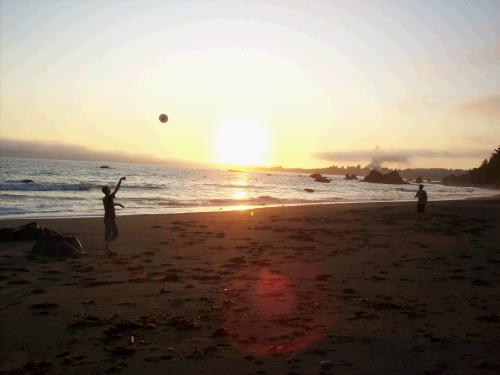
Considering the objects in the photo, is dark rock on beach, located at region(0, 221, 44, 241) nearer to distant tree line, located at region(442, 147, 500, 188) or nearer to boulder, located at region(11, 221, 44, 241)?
boulder, located at region(11, 221, 44, 241)

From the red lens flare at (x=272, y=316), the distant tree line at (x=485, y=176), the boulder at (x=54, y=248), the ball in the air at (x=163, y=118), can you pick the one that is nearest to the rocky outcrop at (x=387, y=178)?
the distant tree line at (x=485, y=176)

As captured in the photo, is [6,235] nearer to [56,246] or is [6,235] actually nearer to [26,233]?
[26,233]

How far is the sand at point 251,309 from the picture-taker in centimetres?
477

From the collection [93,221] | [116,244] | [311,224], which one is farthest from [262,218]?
[116,244]

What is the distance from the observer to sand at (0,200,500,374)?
4766 millimetres

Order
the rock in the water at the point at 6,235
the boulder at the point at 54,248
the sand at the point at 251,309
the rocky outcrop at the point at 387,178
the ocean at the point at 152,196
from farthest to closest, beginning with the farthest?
the rocky outcrop at the point at 387,178
the ocean at the point at 152,196
the rock in the water at the point at 6,235
the boulder at the point at 54,248
the sand at the point at 251,309

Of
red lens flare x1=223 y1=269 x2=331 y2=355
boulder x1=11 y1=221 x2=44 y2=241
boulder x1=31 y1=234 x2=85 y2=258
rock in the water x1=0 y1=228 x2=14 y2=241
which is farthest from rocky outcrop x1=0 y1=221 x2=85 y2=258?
red lens flare x1=223 y1=269 x2=331 y2=355

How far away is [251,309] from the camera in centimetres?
666

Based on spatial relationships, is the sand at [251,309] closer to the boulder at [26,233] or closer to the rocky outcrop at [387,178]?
the boulder at [26,233]

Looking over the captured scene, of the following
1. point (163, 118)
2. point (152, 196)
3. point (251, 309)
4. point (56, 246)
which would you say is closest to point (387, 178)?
point (152, 196)

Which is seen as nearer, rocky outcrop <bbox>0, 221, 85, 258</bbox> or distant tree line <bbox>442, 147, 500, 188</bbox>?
rocky outcrop <bbox>0, 221, 85, 258</bbox>

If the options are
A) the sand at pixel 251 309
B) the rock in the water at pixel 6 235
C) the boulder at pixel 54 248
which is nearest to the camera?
the sand at pixel 251 309

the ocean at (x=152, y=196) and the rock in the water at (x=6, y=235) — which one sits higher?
the rock in the water at (x=6, y=235)

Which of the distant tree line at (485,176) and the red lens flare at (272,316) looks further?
the distant tree line at (485,176)
